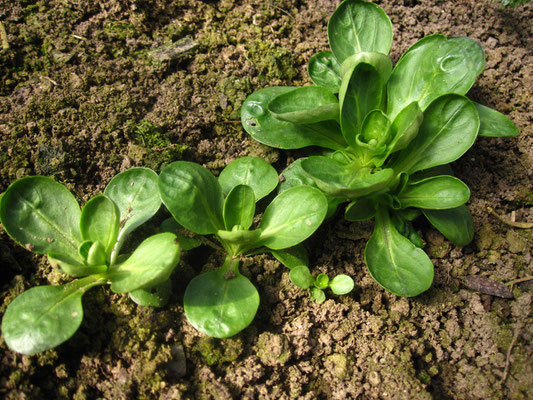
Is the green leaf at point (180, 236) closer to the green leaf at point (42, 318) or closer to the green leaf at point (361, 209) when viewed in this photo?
the green leaf at point (42, 318)

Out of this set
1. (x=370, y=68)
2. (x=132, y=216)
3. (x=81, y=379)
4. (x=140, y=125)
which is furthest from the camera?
(x=140, y=125)

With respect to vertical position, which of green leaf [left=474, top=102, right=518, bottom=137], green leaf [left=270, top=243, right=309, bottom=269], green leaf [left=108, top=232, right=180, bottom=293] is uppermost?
green leaf [left=108, top=232, right=180, bottom=293]

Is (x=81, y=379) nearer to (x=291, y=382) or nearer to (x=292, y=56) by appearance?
(x=291, y=382)

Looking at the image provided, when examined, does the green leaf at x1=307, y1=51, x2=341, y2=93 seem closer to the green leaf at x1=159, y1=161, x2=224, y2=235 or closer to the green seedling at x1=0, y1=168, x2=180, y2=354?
the green leaf at x1=159, y1=161, x2=224, y2=235

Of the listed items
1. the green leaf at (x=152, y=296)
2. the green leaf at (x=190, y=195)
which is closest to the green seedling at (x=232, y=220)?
the green leaf at (x=190, y=195)

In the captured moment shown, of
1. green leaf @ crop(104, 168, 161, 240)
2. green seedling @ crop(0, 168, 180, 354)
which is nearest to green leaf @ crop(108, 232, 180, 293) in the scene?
green seedling @ crop(0, 168, 180, 354)

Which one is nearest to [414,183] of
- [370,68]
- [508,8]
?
[370,68]
